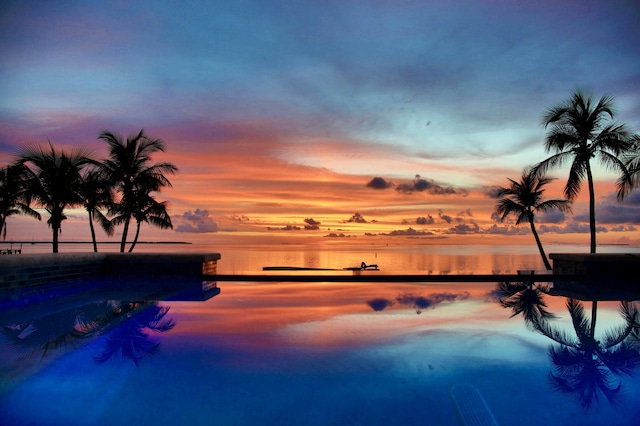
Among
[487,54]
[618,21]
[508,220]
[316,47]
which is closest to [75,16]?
[316,47]

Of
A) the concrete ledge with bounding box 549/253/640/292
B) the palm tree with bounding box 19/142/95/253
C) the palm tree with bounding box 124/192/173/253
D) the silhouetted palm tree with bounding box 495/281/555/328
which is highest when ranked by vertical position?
the palm tree with bounding box 19/142/95/253

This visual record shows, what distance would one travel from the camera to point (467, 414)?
3.68 m

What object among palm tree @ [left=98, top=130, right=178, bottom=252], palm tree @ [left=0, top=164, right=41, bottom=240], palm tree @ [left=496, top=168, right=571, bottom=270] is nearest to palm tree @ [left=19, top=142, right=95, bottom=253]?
palm tree @ [left=0, top=164, right=41, bottom=240]

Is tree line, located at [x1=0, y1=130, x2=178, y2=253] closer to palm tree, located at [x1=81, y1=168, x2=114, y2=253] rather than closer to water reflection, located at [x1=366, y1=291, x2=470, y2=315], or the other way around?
palm tree, located at [x1=81, y1=168, x2=114, y2=253]

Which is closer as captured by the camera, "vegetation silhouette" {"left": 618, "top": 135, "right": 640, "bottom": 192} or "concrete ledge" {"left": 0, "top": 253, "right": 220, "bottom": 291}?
"concrete ledge" {"left": 0, "top": 253, "right": 220, "bottom": 291}

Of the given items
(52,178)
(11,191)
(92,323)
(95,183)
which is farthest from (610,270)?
(11,191)

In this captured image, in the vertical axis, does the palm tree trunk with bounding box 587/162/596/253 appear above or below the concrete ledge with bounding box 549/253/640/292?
above

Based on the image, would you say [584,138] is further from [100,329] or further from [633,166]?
[100,329]

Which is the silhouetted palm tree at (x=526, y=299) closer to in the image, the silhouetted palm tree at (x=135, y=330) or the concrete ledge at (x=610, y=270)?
the concrete ledge at (x=610, y=270)

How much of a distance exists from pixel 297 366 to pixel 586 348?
434 centimetres

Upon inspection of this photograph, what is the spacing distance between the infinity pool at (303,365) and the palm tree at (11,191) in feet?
36.4

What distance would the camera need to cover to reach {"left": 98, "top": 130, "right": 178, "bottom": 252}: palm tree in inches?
689

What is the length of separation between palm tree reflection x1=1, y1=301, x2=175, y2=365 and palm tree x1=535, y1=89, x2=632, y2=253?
48.1 feet

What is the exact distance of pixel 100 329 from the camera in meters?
6.60
